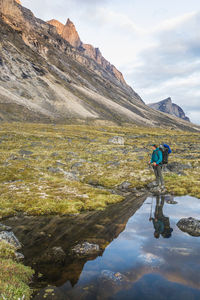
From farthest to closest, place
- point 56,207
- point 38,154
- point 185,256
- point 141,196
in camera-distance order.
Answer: point 38,154, point 141,196, point 56,207, point 185,256

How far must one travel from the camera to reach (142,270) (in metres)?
8.75

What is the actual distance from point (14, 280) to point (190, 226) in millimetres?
10357

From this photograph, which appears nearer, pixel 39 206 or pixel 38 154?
pixel 39 206

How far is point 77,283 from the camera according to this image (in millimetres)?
7922

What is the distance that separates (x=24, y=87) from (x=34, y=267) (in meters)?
195

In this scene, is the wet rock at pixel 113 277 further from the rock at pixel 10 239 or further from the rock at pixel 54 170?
the rock at pixel 54 170

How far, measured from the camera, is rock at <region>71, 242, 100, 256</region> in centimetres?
1015

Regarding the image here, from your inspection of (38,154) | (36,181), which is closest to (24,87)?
(38,154)

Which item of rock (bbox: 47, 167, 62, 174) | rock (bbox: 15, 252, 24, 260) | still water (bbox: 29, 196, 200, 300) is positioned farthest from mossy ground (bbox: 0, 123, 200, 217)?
still water (bbox: 29, 196, 200, 300)

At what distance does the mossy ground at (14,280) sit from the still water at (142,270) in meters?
0.65

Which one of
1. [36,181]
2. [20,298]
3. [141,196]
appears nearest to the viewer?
[20,298]

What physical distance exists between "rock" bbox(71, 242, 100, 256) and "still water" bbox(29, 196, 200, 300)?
52 cm

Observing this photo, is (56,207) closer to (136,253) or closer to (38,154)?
(136,253)

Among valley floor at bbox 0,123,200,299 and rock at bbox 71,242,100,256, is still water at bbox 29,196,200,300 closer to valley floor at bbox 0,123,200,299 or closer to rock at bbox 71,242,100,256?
rock at bbox 71,242,100,256
